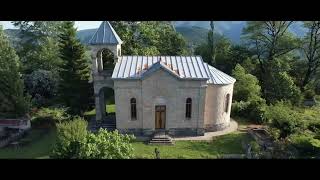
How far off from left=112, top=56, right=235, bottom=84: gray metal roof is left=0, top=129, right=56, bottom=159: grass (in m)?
6.93

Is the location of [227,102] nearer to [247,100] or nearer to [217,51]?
[247,100]

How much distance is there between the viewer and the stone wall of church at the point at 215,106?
24.8 metres

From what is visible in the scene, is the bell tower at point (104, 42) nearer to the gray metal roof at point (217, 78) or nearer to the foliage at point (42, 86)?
the gray metal roof at point (217, 78)

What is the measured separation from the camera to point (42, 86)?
3303cm

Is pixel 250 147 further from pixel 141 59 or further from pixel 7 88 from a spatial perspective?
pixel 7 88

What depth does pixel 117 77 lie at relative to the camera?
23.0 m

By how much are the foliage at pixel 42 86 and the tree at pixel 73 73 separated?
17.1 ft

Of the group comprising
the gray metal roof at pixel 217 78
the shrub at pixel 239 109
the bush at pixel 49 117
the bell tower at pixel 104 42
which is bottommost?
the bush at pixel 49 117

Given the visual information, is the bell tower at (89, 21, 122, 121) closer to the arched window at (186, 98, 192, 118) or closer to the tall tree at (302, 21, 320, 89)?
the arched window at (186, 98, 192, 118)

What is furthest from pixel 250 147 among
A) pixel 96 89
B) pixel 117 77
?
pixel 96 89

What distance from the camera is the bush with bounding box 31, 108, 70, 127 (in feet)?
91.2

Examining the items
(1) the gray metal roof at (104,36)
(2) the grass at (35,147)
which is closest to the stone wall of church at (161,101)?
(1) the gray metal roof at (104,36)

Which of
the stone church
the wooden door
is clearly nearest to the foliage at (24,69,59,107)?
the stone church
